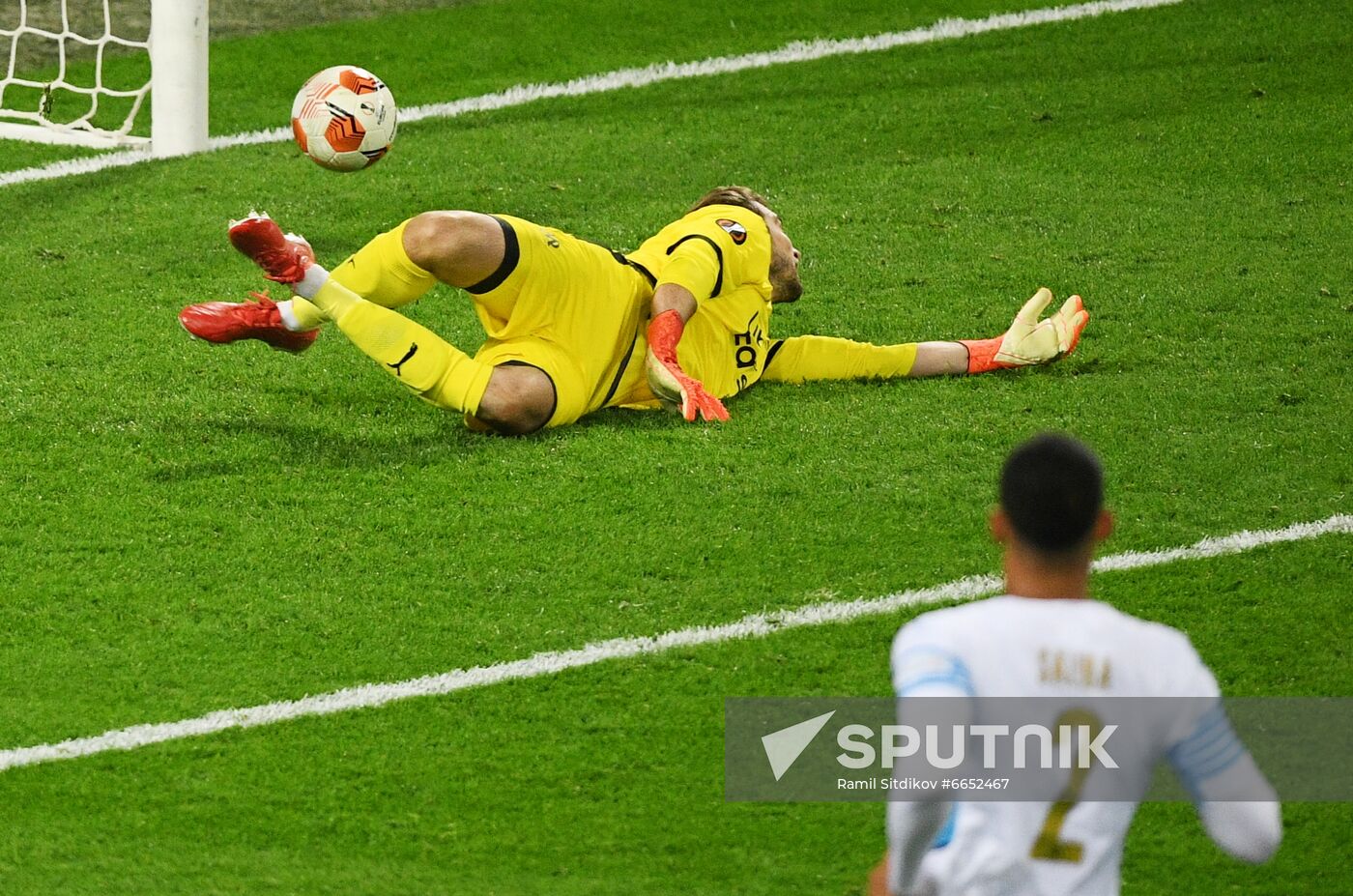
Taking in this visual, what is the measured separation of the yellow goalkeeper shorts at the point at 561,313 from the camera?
185 inches

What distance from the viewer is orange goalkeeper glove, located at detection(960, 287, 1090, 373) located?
5.36 meters

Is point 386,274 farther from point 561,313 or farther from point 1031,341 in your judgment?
point 1031,341

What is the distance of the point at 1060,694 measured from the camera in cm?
198

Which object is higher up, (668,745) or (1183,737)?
(1183,737)

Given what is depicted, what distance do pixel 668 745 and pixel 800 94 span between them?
5549 mm

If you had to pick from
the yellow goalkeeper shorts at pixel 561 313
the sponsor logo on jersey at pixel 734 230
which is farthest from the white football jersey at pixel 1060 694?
the sponsor logo on jersey at pixel 734 230

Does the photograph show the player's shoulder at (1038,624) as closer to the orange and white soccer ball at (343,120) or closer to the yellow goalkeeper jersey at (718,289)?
the yellow goalkeeper jersey at (718,289)

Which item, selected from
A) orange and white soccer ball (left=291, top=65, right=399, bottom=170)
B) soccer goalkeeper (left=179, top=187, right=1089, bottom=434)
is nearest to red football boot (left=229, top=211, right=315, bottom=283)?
soccer goalkeeper (left=179, top=187, right=1089, bottom=434)

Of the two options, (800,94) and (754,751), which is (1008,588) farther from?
(800,94)

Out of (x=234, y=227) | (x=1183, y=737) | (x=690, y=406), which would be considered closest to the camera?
(x=1183, y=737)

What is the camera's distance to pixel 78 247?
6371 millimetres

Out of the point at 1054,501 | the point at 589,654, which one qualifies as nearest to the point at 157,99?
the point at 589,654

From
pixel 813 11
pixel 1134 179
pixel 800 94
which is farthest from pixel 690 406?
pixel 813 11

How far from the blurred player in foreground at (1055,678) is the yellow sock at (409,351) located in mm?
2698
